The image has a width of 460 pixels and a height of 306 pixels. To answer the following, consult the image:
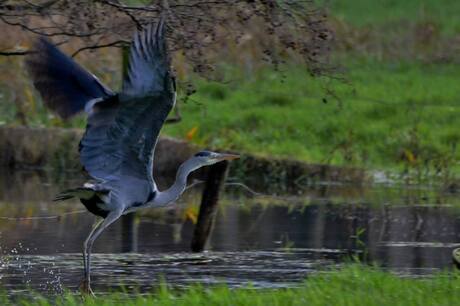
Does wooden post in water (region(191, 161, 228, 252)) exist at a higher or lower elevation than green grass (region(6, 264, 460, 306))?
lower

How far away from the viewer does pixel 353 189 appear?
57.5 ft

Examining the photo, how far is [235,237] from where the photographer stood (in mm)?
14062

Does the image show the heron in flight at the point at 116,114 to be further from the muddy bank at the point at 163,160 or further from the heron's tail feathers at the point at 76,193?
the muddy bank at the point at 163,160

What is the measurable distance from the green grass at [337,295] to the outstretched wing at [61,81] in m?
1.45

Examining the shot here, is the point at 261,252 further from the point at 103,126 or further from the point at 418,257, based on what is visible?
the point at 103,126

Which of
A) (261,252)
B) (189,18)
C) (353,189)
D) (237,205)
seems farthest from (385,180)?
(189,18)

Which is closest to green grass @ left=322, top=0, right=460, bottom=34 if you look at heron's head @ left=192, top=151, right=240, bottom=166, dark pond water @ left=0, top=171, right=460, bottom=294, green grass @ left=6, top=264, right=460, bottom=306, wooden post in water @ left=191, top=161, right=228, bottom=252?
dark pond water @ left=0, top=171, right=460, bottom=294

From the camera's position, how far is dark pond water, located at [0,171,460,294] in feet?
38.1

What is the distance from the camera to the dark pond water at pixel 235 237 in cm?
1162

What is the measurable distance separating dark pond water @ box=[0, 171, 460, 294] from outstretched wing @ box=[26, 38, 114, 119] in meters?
1.08

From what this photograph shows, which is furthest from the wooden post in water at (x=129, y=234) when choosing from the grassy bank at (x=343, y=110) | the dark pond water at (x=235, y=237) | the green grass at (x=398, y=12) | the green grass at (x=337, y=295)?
the green grass at (x=398, y=12)

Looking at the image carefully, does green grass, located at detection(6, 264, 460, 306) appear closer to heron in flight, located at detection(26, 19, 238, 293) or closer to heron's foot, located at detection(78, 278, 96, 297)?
heron's foot, located at detection(78, 278, 96, 297)

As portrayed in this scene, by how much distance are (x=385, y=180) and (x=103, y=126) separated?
820cm

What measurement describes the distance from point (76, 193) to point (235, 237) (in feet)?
12.4
